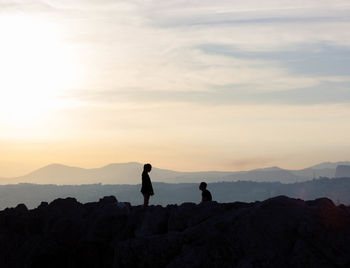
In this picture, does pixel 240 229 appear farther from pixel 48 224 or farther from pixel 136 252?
pixel 48 224

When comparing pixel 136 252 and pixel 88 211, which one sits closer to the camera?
pixel 136 252

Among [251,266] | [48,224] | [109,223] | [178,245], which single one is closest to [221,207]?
[178,245]

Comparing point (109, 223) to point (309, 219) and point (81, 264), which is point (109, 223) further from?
point (309, 219)

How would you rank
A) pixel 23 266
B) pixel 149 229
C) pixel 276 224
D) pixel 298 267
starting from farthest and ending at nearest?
pixel 23 266, pixel 149 229, pixel 276 224, pixel 298 267

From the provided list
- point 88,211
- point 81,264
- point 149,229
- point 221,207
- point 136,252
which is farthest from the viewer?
point 88,211

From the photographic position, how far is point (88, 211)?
35.3 metres

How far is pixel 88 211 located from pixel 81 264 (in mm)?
8306

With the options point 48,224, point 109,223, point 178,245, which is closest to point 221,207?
point 178,245

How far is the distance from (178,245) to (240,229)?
71.5 inches

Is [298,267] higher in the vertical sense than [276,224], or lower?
lower

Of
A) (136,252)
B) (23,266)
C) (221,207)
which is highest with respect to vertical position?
(221,207)

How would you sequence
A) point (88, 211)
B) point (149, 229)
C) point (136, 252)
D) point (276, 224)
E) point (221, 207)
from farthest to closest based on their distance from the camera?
point (88, 211), point (149, 229), point (221, 207), point (136, 252), point (276, 224)

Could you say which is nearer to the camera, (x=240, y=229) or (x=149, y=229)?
(x=240, y=229)

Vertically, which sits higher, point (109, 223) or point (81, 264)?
point (109, 223)
